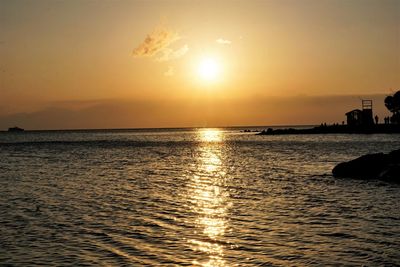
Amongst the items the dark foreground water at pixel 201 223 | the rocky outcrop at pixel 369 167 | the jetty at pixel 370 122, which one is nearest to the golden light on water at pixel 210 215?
the dark foreground water at pixel 201 223

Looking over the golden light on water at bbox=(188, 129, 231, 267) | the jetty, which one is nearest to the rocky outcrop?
the golden light on water at bbox=(188, 129, 231, 267)

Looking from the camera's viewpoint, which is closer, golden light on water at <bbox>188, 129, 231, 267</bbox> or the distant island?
golden light on water at <bbox>188, 129, 231, 267</bbox>

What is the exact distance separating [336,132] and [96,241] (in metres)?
130

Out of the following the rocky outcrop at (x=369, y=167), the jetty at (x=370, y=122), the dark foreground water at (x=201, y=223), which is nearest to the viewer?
the dark foreground water at (x=201, y=223)

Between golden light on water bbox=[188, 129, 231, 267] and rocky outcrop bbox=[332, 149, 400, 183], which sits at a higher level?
rocky outcrop bbox=[332, 149, 400, 183]

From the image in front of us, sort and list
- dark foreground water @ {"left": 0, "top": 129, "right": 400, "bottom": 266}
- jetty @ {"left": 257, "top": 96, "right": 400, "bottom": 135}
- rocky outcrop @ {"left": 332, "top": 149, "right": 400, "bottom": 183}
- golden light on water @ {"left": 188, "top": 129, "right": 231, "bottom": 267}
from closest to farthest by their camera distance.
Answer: dark foreground water @ {"left": 0, "top": 129, "right": 400, "bottom": 266}, golden light on water @ {"left": 188, "top": 129, "right": 231, "bottom": 267}, rocky outcrop @ {"left": 332, "top": 149, "right": 400, "bottom": 183}, jetty @ {"left": 257, "top": 96, "right": 400, "bottom": 135}

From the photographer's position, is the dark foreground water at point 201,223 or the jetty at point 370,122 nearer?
the dark foreground water at point 201,223

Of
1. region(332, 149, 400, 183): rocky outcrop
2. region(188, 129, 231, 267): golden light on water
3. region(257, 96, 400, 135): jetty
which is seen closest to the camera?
region(188, 129, 231, 267): golden light on water

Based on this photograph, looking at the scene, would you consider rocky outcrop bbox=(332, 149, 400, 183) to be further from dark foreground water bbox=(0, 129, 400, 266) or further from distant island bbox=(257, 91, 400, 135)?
distant island bbox=(257, 91, 400, 135)

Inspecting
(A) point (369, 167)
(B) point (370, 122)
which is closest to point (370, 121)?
(B) point (370, 122)

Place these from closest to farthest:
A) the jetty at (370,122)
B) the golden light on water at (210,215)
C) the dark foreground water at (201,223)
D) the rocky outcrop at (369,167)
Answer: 1. the dark foreground water at (201,223)
2. the golden light on water at (210,215)
3. the rocky outcrop at (369,167)
4. the jetty at (370,122)

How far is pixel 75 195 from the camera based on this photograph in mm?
25984

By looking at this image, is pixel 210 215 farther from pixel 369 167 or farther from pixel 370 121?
pixel 370 121

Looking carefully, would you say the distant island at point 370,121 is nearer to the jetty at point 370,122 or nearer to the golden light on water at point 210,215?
the jetty at point 370,122
